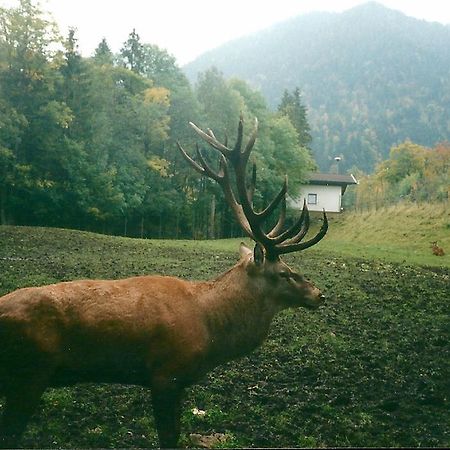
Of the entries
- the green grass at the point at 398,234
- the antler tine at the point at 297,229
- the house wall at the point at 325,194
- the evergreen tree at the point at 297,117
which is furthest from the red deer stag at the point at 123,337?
the evergreen tree at the point at 297,117

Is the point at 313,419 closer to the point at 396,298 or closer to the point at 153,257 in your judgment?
the point at 396,298

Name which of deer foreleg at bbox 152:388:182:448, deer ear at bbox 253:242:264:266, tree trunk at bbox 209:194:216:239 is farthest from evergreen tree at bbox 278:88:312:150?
deer foreleg at bbox 152:388:182:448

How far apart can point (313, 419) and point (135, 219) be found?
27760 millimetres

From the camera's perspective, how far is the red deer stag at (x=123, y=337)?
13.5 ft

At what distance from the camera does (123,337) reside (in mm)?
4281

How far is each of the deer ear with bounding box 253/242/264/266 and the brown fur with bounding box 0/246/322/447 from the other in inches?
19.4

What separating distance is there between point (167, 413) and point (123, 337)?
64 centimetres

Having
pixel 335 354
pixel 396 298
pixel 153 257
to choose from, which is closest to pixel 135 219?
pixel 153 257

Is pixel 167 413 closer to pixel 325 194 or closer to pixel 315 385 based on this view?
pixel 315 385

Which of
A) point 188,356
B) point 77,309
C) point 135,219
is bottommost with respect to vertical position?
point 135,219

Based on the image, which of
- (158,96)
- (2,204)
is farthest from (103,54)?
(2,204)

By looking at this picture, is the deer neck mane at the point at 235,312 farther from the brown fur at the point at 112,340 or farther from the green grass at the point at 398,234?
the green grass at the point at 398,234

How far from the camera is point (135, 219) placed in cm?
3262

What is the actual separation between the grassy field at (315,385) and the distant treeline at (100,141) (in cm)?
1476
